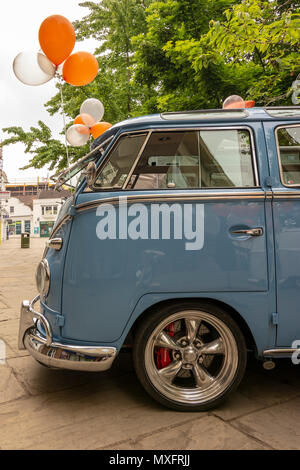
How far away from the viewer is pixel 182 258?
8.08 ft

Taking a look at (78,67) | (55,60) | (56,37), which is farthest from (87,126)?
(56,37)

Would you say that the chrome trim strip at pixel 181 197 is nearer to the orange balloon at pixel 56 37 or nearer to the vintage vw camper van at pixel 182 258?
the vintage vw camper van at pixel 182 258

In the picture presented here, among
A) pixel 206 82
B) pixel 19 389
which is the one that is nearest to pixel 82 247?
pixel 19 389

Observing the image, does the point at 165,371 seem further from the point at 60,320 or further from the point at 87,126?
the point at 87,126

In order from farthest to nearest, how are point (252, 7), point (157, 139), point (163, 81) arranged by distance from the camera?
point (163, 81) → point (252, 7) → point (157, 139)

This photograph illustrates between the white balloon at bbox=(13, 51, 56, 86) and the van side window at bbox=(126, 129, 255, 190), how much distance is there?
11.5 ft

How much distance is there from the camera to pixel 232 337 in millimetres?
2535

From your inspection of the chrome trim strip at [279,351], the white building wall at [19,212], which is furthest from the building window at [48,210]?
the chrome trim strip at [279,351]

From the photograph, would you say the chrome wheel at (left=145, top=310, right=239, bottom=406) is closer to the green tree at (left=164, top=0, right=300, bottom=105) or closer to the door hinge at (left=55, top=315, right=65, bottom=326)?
the door hinge at (left=55, top=315, right=65, bottom=326)

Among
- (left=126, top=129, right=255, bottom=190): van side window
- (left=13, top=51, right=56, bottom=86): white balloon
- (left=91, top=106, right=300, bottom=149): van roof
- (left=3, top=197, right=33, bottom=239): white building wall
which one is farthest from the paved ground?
(left=3, top=197, right=33, bottom=239): white building wall

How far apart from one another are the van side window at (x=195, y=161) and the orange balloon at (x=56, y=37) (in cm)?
333

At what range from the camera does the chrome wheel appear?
254cm
